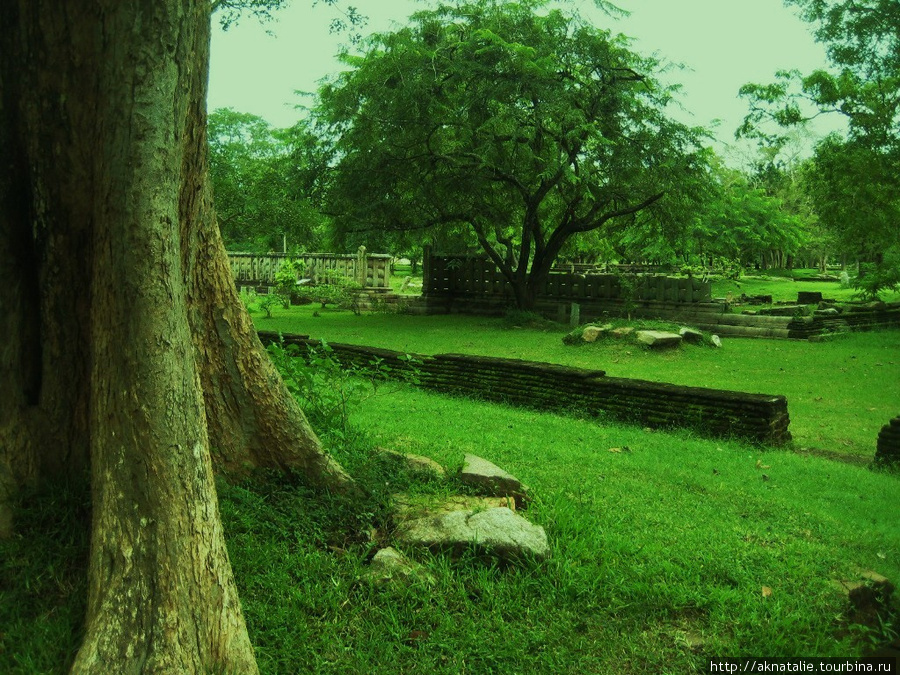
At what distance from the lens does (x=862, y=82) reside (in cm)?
1733

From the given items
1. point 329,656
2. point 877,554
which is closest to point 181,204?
point 329,656

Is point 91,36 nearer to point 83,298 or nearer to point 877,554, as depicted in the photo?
point 83,298

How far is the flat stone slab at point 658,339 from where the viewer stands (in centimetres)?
1357

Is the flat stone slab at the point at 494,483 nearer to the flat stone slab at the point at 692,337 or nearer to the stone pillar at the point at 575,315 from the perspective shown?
the flat stone slab at the point at 692,337

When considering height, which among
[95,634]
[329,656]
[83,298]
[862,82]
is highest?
[862,82]

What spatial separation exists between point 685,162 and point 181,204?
52.9ft

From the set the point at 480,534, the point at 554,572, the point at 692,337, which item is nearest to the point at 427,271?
the point at 692,337

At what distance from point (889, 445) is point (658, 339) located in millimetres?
7023

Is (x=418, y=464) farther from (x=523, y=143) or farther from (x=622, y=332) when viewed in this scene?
(x=523, y=143)

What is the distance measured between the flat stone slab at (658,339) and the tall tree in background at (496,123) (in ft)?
14.3

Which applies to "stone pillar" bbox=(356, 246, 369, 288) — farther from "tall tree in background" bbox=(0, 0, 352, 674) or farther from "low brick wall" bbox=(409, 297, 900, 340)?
"tall tree in background" bbox=(0, 0, 352, 674)

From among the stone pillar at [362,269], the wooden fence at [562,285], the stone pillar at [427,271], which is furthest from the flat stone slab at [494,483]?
the stone pillar at [362,269]

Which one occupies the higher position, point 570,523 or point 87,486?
point 87,486

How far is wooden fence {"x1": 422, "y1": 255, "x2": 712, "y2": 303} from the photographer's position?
1833 centimetres
